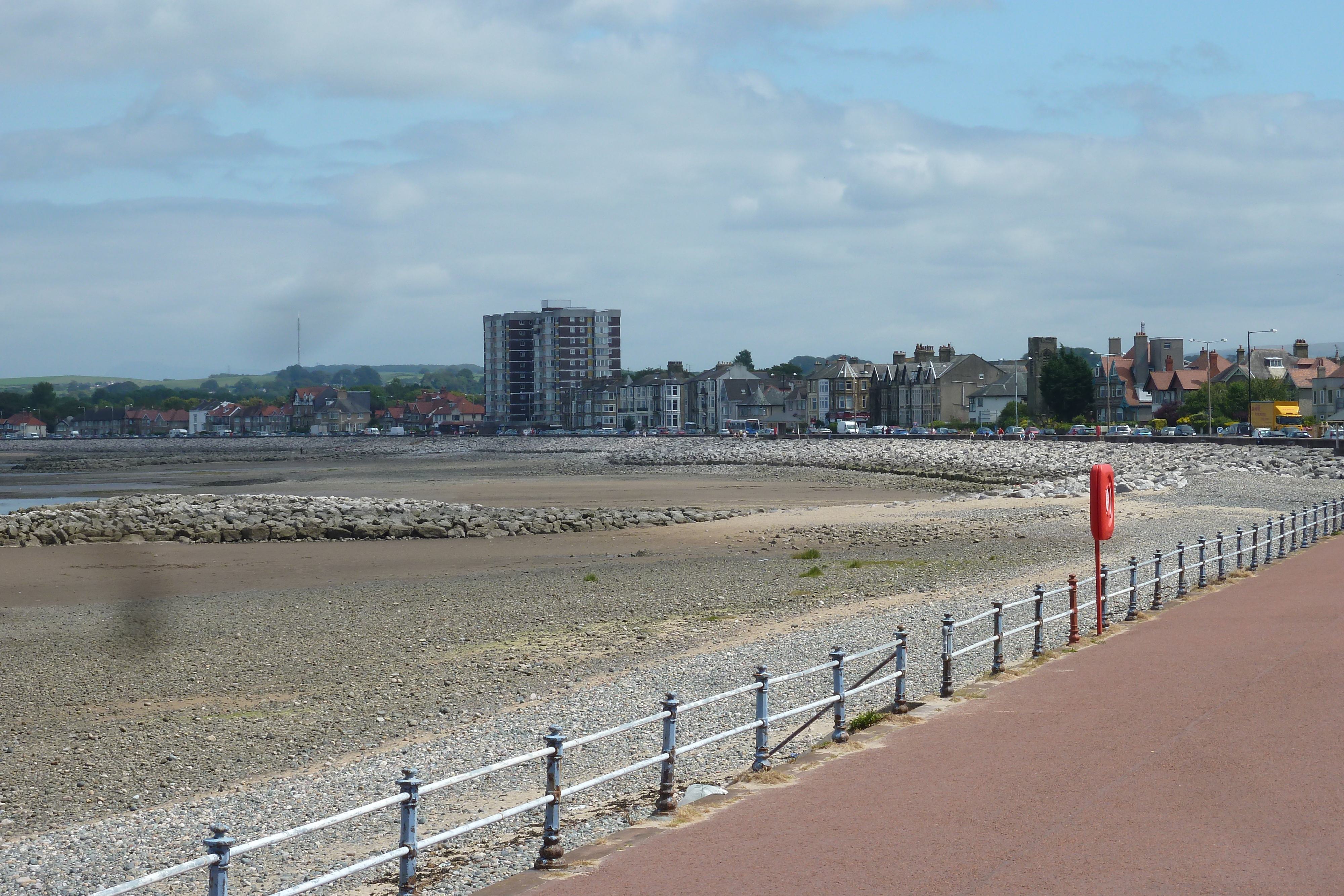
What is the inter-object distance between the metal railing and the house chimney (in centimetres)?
11003

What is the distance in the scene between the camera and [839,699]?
36.4ft

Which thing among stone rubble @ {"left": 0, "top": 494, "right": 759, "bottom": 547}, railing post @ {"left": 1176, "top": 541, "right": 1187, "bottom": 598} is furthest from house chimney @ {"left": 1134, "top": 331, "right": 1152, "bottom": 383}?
railing post @ {"left": 1176, "top": 541, "right": 1187, "bottom": 598}

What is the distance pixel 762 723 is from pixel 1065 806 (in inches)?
92.9

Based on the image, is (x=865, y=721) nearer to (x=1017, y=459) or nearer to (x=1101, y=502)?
(x=1101, y=502)

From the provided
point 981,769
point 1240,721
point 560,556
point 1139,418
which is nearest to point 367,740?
point 981,769

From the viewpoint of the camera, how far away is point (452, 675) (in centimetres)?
1791

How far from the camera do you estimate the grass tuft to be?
1181 centimetres

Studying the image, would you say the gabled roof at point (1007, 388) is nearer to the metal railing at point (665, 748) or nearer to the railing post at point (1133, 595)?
the metal railing at point (665, 748)

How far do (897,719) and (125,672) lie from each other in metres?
12.0

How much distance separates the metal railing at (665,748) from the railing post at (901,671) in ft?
0.03

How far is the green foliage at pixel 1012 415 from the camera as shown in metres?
125

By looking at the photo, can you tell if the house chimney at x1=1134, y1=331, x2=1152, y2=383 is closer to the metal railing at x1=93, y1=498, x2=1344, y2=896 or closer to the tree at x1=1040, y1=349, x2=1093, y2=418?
the tree at x1=1040, y1=349, x2=1093, y2=418

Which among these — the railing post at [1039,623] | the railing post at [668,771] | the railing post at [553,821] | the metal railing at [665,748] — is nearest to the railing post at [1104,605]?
the metal railing at [665,748]

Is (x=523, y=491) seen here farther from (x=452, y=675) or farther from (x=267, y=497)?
(x=452, y=675)
